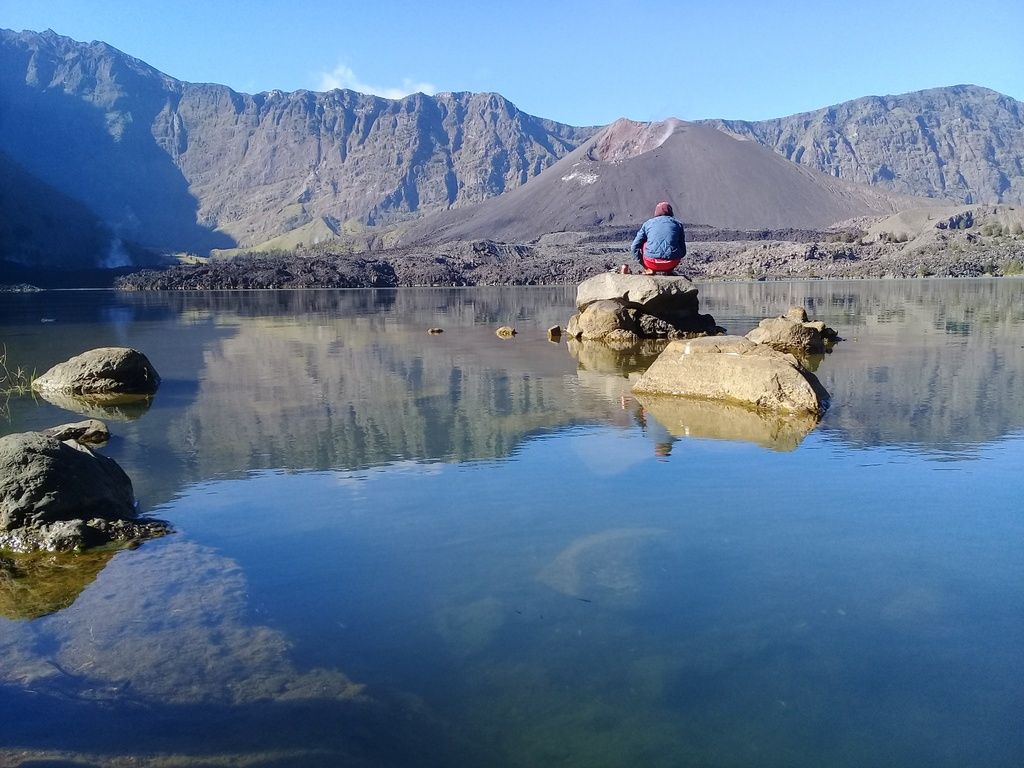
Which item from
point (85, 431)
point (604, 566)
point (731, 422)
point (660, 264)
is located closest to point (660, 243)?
point (660, 264)

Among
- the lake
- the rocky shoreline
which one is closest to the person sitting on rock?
the lake

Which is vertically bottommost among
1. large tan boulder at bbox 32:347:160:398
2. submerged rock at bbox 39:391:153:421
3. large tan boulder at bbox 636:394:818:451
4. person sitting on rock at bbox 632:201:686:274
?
large tan boulder at bbox 636:394:818:451

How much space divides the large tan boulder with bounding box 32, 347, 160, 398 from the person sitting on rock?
420 inches

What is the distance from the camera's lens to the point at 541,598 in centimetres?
485

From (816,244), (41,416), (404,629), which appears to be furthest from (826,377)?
(816,244)

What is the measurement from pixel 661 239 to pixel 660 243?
0.13m

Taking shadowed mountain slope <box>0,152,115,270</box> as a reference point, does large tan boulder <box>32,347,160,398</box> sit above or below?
below

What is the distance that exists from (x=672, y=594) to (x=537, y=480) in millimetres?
2579

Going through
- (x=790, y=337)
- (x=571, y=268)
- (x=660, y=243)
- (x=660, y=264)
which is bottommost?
(x=790, y=337)

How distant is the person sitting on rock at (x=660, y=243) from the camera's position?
18766 mm

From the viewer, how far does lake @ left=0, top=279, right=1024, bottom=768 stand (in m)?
3.58

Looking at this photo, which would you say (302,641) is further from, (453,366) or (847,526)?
(453,366)

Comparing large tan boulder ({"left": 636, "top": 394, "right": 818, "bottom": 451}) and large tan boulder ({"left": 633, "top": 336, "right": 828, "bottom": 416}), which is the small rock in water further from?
large tan boulder ({"left": 633, "top": 336, "right": 828, "bottom": 416})

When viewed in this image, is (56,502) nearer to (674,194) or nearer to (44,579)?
(44,579)
